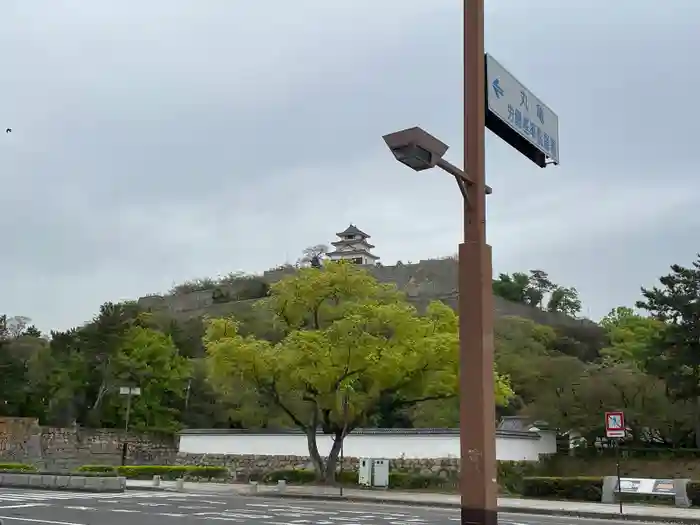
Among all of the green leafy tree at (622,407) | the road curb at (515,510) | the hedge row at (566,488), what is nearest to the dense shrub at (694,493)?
the hedge row at (566,488)

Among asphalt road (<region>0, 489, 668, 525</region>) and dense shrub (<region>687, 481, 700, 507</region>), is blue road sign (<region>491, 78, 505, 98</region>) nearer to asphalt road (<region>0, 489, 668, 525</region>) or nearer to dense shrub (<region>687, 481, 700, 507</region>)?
asphalt road (<region>0, 489, 668, 525</region>)

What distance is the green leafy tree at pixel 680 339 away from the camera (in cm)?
3284

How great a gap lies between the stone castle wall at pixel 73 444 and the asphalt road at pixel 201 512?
21.7 m

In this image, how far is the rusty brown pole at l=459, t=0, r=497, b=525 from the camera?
560cm

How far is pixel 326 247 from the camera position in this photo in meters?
113

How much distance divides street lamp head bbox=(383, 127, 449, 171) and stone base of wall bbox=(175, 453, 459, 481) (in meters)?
26.8

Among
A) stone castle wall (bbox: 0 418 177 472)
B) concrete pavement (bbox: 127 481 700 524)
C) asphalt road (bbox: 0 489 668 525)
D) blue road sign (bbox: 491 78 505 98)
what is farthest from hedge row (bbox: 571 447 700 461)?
blue road sign (bbox: 491 78 505 98)

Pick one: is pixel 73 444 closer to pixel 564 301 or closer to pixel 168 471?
pixel 168 471

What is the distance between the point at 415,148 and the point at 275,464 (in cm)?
3196

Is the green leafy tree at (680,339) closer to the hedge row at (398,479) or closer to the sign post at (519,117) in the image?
the hedge row at (398,479)

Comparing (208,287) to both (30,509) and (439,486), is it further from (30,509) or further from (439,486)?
(30,509)

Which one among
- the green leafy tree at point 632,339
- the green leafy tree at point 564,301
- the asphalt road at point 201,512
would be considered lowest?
the asphalt road at point 201,512

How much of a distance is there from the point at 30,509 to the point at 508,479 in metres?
19.0

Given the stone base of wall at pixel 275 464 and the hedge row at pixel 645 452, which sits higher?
the hedge row at pixel 645 452
